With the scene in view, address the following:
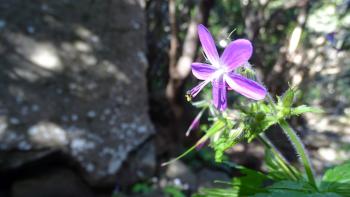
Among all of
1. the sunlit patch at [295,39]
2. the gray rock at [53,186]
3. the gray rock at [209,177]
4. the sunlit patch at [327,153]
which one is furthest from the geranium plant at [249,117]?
the sunlit patch at [327,153]

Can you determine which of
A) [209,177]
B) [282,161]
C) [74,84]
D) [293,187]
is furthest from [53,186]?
[293,187]

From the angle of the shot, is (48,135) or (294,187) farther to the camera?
(48,135)

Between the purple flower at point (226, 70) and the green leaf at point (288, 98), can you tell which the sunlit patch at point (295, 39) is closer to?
the green leaf at point (288, 98)

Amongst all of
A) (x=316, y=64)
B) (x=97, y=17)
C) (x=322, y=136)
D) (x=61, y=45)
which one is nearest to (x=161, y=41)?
(x=97, y=17)

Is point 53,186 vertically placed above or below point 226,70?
above

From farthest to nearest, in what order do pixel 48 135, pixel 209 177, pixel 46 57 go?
pixel 209 177, pixel 46 57, pixel 48 135

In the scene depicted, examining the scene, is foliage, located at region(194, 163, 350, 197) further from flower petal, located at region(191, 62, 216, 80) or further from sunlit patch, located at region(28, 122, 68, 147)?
sunlit patch, located at region(28, 122, 68, 147)

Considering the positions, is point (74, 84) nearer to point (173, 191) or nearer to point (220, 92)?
point (173, 191)
